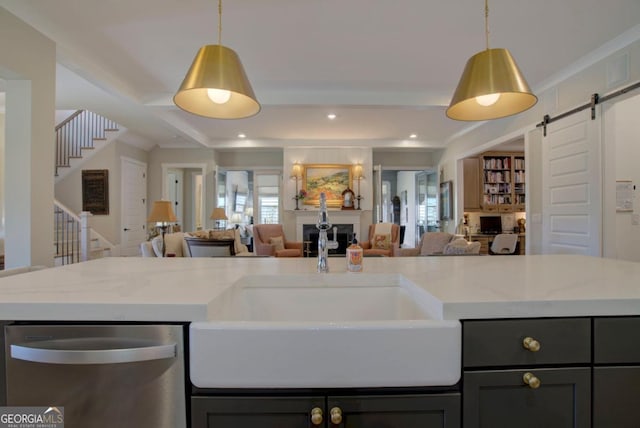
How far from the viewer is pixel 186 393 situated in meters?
0.81

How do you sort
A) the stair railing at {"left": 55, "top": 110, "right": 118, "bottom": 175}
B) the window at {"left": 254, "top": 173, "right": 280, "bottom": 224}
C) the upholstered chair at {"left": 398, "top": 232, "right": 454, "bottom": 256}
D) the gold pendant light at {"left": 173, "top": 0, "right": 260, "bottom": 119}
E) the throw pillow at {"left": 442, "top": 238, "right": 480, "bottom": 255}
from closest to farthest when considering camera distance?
the gold pendant light at {"left": 173, "top": 0, "right": 260, "bottom": 119}
the throw pillow at {"left": 442, "top": 238, "right": 480, "bottom": 255}
the upholstered chair at {"left": 398, "top": 232, "right": 454, "bottom": 256}
the stair railing at {"left": 55, "top": 110, "right": 118, "bottom": 175}
the window at {"left": 254, "top": 173, "right": 280, "bottom": 224}

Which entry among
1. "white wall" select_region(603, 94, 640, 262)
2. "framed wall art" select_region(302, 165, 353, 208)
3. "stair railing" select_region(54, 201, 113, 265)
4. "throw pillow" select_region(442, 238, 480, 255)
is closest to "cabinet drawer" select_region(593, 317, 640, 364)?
"white wall" select_region(603, 94, 640, 262)

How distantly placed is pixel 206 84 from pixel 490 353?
1.39 metres

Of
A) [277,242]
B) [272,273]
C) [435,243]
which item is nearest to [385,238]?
[435,243]

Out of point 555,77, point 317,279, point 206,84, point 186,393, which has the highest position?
point 555,77

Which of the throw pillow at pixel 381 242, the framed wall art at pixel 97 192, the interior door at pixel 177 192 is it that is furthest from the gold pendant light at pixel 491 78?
the interior door at pixel 177 192

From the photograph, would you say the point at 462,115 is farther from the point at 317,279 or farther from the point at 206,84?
the point at 206,84

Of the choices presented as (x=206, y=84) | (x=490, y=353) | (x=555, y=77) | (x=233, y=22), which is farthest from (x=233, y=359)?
(x=555, y=77)

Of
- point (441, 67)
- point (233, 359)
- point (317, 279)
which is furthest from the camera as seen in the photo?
point (441, 67)

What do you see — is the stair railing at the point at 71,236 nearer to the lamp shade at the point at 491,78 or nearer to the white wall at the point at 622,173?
the lamp shade at the point at 491,78

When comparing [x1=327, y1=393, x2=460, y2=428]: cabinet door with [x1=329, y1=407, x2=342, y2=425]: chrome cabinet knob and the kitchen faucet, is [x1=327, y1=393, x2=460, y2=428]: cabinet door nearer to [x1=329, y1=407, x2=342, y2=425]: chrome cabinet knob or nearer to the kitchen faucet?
[x1=329, y1=407, x2=342, y2=425]: chrome cabinet knob

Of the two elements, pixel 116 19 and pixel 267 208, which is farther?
pixel 267 208

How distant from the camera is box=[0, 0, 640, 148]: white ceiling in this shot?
2381 mm

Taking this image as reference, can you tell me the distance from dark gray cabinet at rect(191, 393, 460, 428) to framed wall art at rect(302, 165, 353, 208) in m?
5.92
